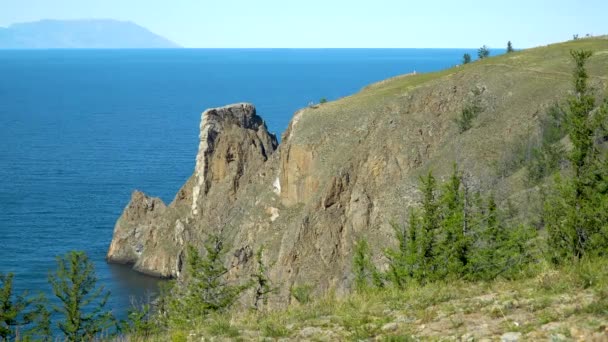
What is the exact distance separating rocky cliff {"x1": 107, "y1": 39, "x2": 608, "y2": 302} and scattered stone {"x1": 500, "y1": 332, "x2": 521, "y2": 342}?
138 ft

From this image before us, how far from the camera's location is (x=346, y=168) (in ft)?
252

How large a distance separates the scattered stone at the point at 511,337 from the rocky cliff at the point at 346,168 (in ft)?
138

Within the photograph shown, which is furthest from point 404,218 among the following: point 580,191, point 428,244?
point 580,191

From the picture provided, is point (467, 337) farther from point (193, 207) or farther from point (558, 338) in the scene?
point (193, 207)

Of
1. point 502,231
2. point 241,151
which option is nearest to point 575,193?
point 502,231

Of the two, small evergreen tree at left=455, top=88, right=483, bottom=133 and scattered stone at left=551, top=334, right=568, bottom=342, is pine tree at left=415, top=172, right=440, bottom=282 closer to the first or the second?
scattered stone at left=551, top=334, right=568, bottom=342

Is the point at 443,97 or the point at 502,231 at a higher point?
the point at 443,97

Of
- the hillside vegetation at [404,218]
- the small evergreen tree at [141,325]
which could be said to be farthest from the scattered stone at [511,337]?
the small evergreen tree at [141,325]

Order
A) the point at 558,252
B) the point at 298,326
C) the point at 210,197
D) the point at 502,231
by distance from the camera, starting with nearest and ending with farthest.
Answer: the point at 298,326 < the point at 558,252 < the point at 502,231 < the point at 210,197

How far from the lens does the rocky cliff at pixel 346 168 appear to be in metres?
70.7

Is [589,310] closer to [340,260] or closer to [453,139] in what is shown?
[340,260]

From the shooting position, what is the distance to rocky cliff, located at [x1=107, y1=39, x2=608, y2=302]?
70688 millimetres

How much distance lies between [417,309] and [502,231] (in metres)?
26.3

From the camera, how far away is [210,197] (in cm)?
9944
